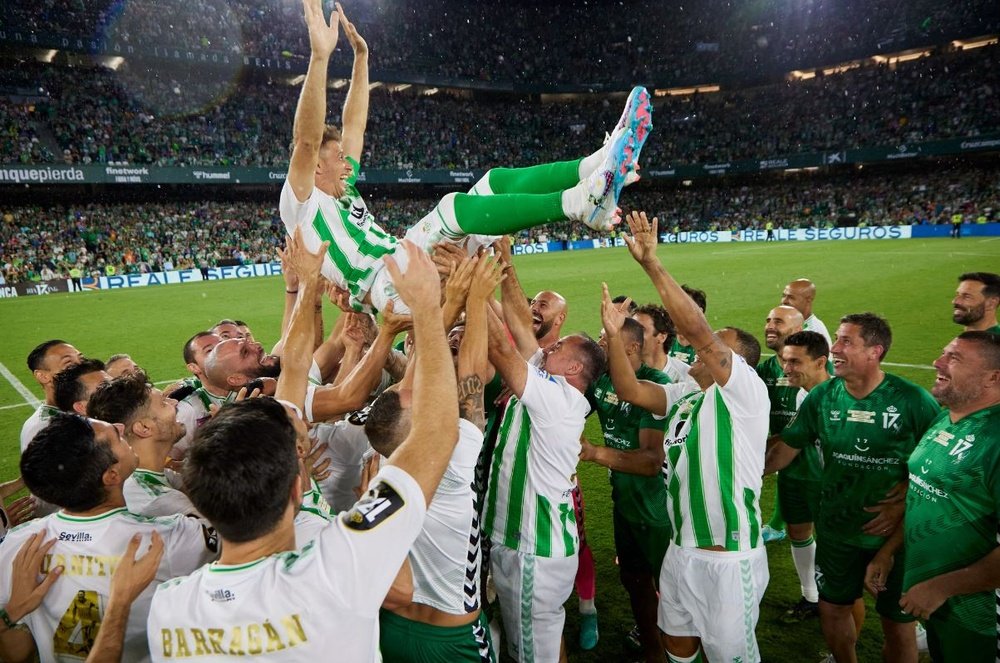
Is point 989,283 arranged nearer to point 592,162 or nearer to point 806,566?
point 806,566

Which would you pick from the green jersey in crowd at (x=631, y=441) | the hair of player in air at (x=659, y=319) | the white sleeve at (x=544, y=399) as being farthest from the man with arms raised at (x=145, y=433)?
the hair of player in air at (x=659, y=319)

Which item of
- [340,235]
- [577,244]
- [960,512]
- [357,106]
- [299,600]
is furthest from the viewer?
[577,244]

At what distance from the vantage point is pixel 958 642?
278 centimetres

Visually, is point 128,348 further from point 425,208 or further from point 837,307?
point 425,208

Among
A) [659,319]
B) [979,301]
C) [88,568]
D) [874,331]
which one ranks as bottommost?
[88,568]

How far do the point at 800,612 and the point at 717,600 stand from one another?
1501 millimetres

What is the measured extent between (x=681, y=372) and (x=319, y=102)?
10.6 feet

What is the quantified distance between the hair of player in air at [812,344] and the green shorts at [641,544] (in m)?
1.54

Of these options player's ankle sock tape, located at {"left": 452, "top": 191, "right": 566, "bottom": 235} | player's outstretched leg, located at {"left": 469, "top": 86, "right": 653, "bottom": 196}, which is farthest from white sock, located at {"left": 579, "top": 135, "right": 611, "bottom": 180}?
player's ankle sock tape, located at {"left": 452, "top": 191, "right": 566, "bottom": 235}

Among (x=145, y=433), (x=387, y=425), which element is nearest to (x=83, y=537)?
(x=145, y=433)

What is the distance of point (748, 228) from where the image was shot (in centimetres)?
3803

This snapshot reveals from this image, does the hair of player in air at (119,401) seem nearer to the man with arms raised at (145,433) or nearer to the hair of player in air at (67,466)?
the man with arms raised at (145,433)

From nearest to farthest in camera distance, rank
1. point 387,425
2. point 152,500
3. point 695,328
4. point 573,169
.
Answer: point 387,425 < point 152,500 < point 695,328 < point 573,169

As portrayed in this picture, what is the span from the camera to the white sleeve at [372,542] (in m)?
1.59
